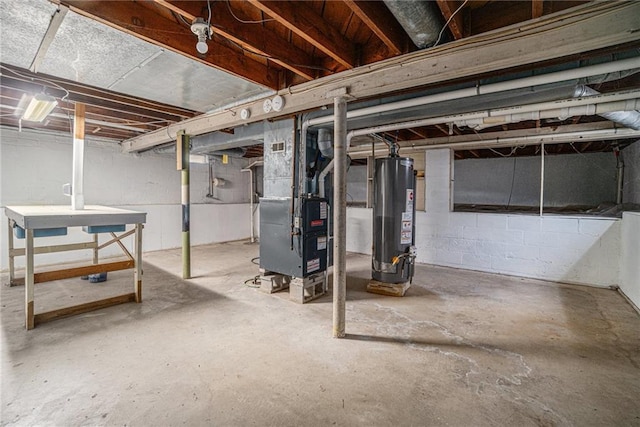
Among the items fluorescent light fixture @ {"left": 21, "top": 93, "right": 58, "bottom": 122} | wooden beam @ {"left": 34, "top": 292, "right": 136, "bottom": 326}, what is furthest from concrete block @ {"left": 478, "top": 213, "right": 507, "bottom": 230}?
fluorescent light fixture @ {"left": 21, "top": 93, "right": 58, "bottom": 122}

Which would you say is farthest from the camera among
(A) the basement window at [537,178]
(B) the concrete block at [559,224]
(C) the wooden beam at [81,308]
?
(A) the basement window at [537,178]

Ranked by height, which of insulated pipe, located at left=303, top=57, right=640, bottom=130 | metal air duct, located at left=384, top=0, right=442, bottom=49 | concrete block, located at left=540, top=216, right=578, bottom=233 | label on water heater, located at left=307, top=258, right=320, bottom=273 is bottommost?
label on water heater, located at left=307, top=258, right=320, bottom=273

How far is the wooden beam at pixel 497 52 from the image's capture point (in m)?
1.57

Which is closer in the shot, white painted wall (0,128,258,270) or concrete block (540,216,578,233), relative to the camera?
concrete block (540,216,578,233)

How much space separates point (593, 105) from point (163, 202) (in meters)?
6.97

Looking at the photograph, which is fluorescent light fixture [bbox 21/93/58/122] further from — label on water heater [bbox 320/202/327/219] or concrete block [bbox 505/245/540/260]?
concrete block [bbox 505/245/540/260]

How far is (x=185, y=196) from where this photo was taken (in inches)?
168

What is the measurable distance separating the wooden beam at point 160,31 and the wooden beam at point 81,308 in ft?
8.44

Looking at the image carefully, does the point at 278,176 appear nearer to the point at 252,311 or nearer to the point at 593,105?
the point at 252,311

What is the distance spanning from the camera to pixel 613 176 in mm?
5906

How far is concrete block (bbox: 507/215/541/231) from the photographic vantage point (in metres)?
4.31

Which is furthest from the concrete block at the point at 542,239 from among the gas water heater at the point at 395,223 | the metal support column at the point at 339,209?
the metal support column at the point at 339,209

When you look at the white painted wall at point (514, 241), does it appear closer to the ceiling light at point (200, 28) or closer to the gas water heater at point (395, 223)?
the gas water heater at point (395, 223)

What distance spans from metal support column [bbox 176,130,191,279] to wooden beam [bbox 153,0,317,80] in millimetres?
2381
